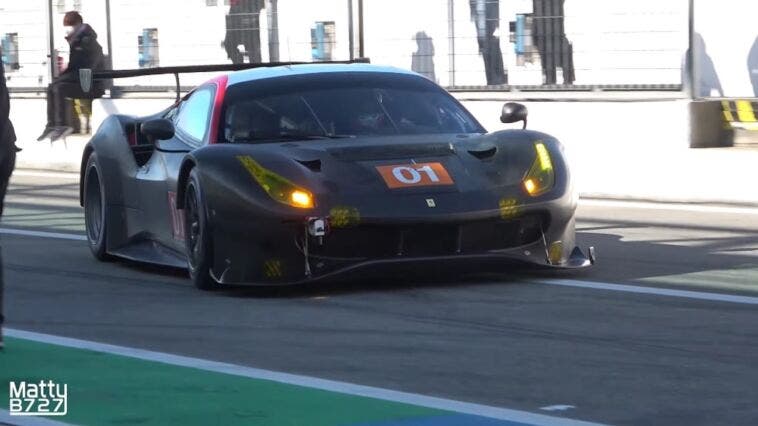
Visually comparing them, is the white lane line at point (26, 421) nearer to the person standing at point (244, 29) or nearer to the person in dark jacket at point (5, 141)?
the person in dark jacket at point (5, 141)

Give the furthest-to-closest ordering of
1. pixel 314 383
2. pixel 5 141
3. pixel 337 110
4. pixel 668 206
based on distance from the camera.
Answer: pixel 668 206 < pixel 337 110 < pixel 5 141 < pixel 314 383

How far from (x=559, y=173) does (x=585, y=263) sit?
1.75ft

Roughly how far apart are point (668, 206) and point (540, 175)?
4.66 metres

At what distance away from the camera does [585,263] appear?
8523mm

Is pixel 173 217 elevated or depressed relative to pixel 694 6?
depressed

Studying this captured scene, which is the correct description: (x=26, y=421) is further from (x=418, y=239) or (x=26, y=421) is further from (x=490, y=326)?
(x=418, y=239)

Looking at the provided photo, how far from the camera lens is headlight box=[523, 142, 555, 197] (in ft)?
26.8

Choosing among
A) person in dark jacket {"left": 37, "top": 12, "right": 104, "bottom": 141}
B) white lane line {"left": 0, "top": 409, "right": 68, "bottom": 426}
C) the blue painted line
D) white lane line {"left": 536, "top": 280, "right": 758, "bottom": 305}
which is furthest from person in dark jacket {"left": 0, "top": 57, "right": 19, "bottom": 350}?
person in dark jacket {"left": 37, "top": 12, "right": 104, "bottom": 141}

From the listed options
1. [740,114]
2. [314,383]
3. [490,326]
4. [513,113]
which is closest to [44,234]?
[513,113]

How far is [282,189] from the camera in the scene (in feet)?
25.8

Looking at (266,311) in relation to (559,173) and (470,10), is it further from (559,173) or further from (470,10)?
(470,10)

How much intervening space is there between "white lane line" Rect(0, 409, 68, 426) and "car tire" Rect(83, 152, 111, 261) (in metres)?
4.42

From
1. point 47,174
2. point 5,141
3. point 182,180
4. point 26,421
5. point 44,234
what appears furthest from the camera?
point 47,174

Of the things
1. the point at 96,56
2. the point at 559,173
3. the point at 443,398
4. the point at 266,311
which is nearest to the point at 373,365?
the point at 443,398
